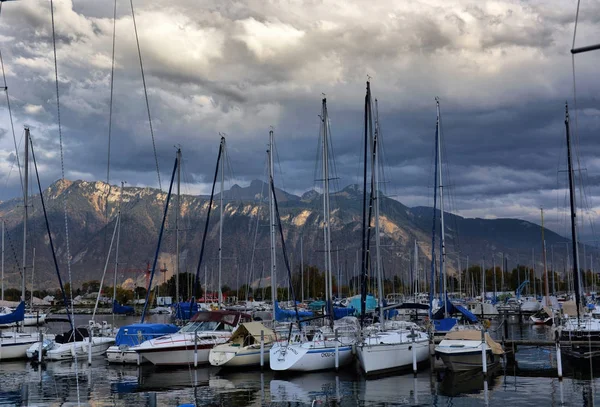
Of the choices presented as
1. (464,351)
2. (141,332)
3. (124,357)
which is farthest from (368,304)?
(464,351)

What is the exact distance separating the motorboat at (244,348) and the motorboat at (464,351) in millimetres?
10944

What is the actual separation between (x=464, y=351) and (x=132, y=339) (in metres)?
22.8

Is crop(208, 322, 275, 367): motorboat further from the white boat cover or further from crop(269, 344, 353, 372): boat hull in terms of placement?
the white boat cover

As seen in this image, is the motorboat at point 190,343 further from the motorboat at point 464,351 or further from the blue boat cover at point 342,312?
the blue boat cover at point 342,312

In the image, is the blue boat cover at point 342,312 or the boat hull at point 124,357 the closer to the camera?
the boat hull at point 124,357

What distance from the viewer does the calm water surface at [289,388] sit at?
32000 millimetres

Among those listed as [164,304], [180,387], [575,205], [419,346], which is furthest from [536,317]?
[164,304]

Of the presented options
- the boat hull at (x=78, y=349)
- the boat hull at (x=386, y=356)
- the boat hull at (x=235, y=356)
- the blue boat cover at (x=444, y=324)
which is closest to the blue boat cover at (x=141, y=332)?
the boat hull at (x=78, y=349)

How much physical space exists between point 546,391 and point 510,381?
3396mm

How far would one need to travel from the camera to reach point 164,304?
558ft

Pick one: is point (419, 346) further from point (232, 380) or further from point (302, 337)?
point (232, 380)

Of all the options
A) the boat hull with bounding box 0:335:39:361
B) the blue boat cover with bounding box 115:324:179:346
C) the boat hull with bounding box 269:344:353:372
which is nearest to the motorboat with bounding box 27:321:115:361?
the boat hull with bounding box 0:335:39:361

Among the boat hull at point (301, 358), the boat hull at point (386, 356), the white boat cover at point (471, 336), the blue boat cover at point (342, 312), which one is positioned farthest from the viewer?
the blue boat cover at point (342, 312)

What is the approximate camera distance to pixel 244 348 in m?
42.0
